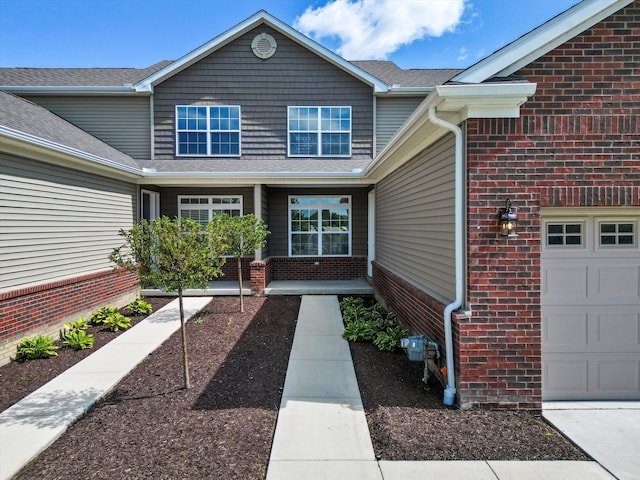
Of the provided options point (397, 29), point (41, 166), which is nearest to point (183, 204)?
point (41, 166)

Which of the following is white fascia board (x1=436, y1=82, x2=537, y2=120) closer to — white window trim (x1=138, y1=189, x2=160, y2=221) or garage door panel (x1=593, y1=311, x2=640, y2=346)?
garage door panel (x1=593, y1=311, x2=640, y2=346)

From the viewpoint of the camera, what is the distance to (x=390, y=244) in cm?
791

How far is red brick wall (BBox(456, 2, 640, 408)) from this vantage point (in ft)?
12.6

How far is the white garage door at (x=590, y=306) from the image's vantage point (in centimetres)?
404

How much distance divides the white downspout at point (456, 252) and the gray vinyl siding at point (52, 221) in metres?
6.52

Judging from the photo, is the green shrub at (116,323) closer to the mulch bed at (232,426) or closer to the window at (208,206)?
the mulch bed at (232,426)

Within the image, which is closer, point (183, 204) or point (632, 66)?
point (632, 66)

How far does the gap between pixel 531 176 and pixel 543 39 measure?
147 centimetres

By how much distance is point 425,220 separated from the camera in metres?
5.31

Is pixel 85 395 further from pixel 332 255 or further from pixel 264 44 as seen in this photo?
pixel 264 44

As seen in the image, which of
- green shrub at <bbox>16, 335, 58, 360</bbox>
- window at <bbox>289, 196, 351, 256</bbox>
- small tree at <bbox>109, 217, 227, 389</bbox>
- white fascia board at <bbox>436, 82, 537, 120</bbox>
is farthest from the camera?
window at <bbox>289, 196, 351, 256</bbox>

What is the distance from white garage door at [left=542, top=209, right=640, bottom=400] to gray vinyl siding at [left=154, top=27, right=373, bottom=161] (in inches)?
303

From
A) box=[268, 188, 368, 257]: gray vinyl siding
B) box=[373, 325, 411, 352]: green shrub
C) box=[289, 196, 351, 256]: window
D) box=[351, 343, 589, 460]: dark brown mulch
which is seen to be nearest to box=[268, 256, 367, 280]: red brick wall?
box=[289, 196, 351, 256]: window

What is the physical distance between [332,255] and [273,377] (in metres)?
6.92
